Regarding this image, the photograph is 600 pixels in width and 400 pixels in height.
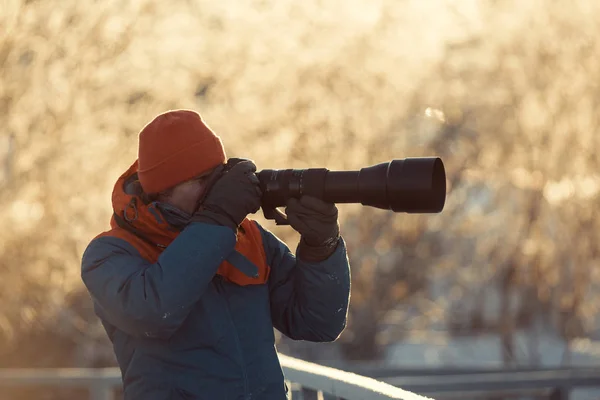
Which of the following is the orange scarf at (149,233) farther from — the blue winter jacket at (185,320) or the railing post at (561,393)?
the railing post at (561,393)

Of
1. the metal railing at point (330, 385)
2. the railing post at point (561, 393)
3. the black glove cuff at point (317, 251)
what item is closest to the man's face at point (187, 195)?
the black glove cuff at point (317, 251)

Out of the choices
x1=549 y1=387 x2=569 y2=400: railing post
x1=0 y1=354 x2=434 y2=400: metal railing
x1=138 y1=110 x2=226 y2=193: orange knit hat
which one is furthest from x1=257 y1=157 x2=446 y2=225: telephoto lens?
x1=549 y1=387 x2=569 y2=400: railing post

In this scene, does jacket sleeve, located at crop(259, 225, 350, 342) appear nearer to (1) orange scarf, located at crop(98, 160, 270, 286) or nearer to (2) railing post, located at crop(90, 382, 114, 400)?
(1) orange scarf, located at crop(98, 160, 270, 286)

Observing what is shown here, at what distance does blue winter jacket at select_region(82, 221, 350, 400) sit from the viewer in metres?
2.03

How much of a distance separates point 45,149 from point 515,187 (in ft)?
19.0

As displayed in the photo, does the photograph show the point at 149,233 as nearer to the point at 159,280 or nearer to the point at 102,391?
the point at 159,280

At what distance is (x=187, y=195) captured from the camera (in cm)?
225

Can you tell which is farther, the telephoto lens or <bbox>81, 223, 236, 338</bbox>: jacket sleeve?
the telephoto lens

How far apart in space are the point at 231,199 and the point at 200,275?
188mm

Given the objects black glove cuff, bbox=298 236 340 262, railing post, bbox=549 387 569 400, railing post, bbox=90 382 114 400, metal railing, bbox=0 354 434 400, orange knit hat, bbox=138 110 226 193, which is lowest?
railing post, bbox=549 387 569 400

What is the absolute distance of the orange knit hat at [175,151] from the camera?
2219 millimetres

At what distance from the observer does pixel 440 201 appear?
2.17m

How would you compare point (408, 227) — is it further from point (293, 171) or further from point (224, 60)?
point (293, 171)

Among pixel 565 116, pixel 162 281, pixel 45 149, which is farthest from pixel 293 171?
pixel 565 116
